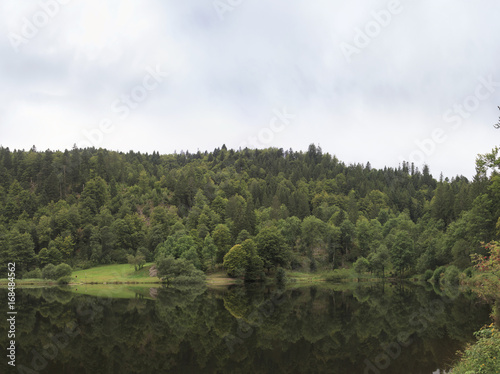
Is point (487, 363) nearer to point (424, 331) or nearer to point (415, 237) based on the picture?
point (424, 331)

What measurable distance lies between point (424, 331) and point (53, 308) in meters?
40.0

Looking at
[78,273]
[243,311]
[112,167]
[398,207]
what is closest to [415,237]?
[398,207]

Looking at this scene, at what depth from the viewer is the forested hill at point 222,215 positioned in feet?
310

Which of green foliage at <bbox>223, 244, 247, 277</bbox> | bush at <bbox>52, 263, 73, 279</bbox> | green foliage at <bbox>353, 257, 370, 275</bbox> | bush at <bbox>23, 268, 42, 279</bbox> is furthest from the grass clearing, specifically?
green foliage at <bbox>353, 257, 370, 275</bbox>

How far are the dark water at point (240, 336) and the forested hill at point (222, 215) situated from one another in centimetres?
2899

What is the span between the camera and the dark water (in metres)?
23.7

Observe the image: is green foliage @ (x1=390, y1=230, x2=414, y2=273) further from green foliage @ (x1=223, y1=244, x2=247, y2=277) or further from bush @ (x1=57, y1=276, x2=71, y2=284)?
bush @ (x1=57, y1=276, x2=71, y2=284)

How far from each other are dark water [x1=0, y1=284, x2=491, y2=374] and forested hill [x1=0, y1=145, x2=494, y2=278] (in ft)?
95.1

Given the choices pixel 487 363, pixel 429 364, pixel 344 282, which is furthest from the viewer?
pixel 344 282

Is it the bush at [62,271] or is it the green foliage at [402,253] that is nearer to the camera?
the bush at [62,271]

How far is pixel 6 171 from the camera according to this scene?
6058 inches

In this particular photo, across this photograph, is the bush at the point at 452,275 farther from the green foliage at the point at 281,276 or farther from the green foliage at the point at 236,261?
the green foliage at the point at 236,261

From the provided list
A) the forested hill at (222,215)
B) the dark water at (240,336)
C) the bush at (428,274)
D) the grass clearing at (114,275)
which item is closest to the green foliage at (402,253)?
the forested hill at (222,215)

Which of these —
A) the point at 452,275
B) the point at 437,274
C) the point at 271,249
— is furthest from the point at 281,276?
the point at 452,275
